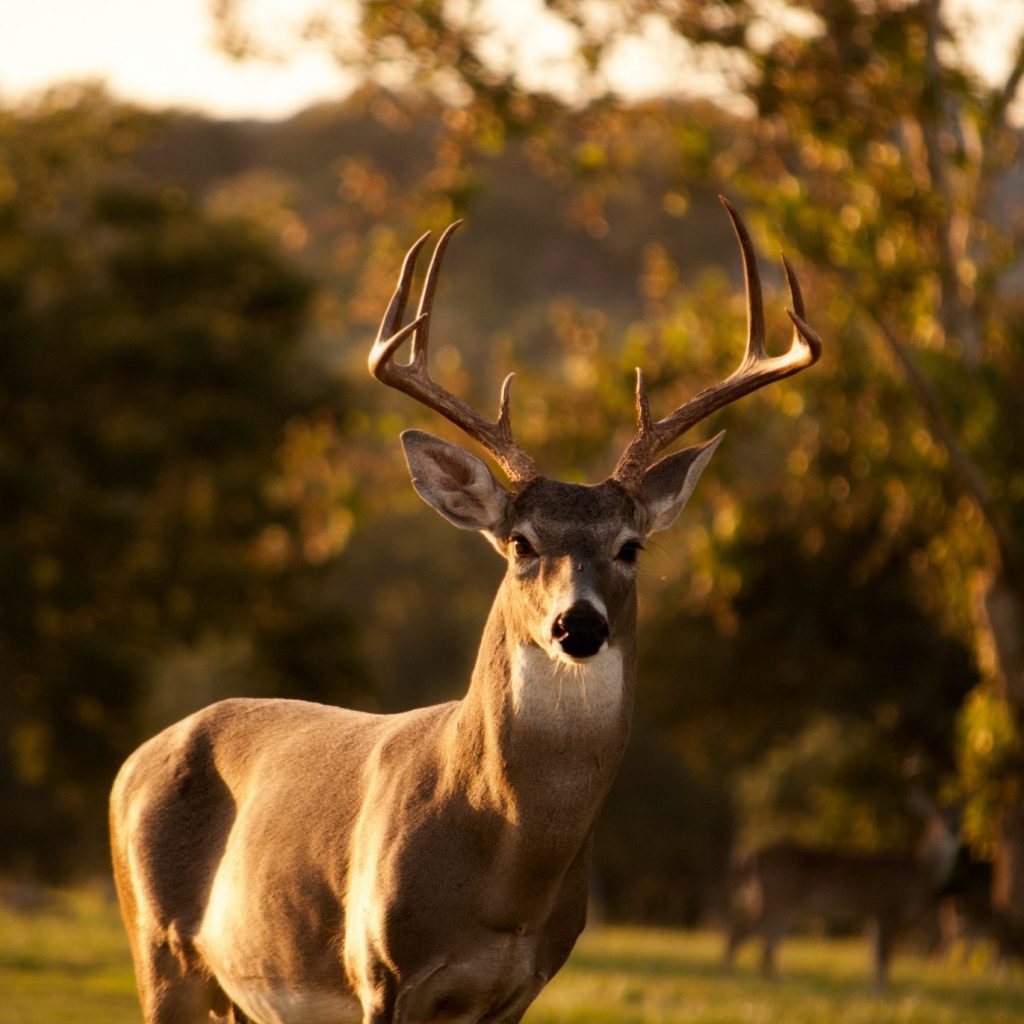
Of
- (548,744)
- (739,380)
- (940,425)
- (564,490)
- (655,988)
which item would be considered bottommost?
(655,988)

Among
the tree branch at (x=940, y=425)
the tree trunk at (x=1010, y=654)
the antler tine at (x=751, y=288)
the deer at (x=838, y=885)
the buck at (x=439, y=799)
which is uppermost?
the antler tine at (x=751, y=288)

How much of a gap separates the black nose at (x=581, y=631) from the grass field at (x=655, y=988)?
747 cm

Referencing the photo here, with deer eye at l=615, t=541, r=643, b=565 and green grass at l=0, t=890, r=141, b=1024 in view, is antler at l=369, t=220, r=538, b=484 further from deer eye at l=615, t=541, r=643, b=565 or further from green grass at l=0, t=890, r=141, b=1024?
green grass at l=0, t=890, r=141, b=1024

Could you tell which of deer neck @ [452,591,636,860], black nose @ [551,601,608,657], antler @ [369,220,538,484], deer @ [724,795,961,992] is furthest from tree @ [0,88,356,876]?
black nose @ [551,601,608,657]

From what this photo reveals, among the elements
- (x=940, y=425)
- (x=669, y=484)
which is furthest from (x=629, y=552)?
(x=940, y=425)

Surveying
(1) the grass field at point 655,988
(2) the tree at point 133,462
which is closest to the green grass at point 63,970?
(1) the grass field at point 655,988

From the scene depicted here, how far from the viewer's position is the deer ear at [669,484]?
24.1ft

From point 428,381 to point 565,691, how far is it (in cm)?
134

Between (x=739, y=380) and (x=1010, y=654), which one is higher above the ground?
(x=739, y=380)

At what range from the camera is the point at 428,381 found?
7.51m

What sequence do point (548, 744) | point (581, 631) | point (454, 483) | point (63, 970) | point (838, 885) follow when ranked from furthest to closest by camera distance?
point (838, 885) → point (63, 970) → point (454, 483) → point (548, 744) → point (581, 631)

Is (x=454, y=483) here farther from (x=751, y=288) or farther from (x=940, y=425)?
(x=940, y=425)

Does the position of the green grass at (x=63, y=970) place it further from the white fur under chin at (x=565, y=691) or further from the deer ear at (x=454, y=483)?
the white fur under chin at (x=565, y=691)

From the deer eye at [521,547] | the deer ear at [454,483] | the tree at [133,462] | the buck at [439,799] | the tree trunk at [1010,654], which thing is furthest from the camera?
the tree at [133,462]
